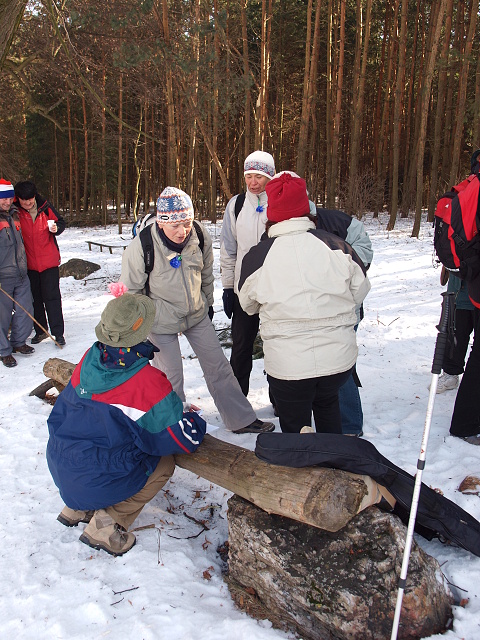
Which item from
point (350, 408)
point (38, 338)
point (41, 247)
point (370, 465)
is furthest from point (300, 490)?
point (38, 338)

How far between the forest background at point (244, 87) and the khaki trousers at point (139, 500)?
17.5ft

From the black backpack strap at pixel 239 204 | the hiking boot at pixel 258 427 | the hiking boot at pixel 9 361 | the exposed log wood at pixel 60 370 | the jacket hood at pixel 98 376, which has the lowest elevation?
the hiking boot at pixel 9 361

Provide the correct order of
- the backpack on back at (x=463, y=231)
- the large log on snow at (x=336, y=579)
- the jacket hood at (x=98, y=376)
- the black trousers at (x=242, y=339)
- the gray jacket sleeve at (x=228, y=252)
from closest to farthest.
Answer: the large log on snow at (x=336, y=579)
the jacket hood at (x=98, y=376)
the backpack on back at (x=463, y=231)
the black trousers at (x=242, y=339)
the gray jacket sleeve at (x=228, y=252)

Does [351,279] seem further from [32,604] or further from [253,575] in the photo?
[32,604]

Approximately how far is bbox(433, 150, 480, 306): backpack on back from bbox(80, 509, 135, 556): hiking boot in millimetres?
2754

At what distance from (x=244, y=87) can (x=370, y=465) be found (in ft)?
36.6

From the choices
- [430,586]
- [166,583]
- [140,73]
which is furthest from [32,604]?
[140,73]

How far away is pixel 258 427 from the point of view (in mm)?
4105

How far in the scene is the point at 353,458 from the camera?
235 cm

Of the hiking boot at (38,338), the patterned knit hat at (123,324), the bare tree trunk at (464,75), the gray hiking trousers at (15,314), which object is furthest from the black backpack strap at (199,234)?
the bare tree trunk at (464,75)

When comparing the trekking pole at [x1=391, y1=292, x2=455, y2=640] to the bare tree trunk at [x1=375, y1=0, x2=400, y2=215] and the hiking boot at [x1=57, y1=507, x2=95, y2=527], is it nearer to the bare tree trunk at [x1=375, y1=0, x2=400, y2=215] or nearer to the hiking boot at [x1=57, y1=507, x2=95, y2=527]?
the hiking boot at [x1=57, y1=507, x2=95, y2=527]

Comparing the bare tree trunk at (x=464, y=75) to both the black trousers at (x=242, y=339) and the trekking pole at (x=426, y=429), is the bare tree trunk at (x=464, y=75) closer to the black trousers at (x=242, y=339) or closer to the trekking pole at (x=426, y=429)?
the black trousers at (x=242, y=339)

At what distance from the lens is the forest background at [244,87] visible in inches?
396

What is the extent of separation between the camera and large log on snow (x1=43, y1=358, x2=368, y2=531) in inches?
91.0
